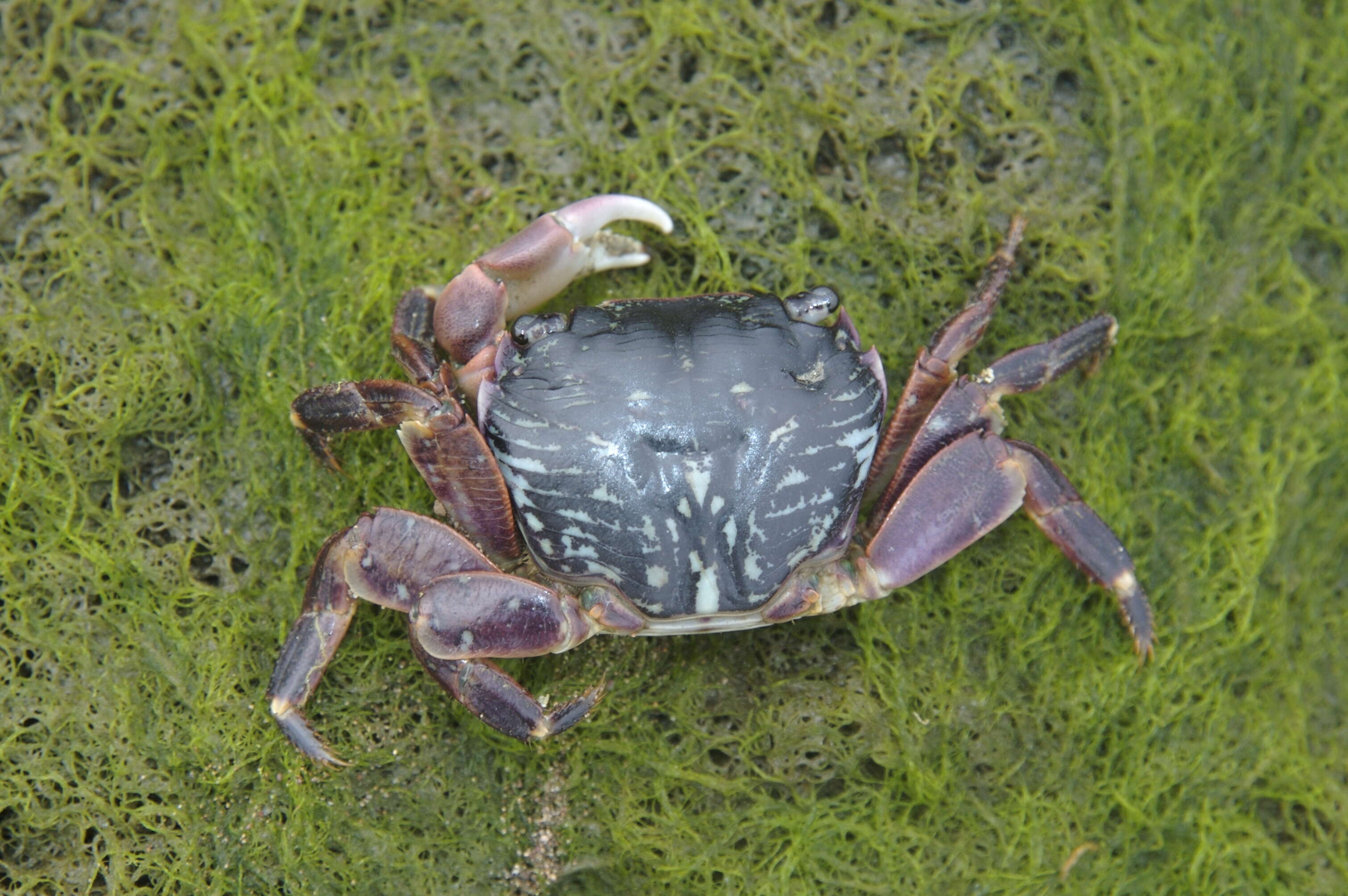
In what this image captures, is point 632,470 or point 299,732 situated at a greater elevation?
point 632,470

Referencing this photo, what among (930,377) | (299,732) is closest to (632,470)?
(930,377)

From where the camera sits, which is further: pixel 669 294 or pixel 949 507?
pixel 669 294

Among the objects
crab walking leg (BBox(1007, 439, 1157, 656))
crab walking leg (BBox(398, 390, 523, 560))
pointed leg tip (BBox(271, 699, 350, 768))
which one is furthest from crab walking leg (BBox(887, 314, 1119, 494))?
pointed leg tip (BBox(271, 699, 350, 768))

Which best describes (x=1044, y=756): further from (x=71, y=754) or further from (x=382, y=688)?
(x=71, y=754)

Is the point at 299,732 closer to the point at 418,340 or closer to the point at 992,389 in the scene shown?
the point at 418,340

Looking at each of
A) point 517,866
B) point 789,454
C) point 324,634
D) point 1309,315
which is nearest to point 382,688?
point 324,634

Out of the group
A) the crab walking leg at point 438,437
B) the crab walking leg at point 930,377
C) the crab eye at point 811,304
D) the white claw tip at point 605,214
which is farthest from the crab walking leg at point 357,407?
the crab walking leg at point 930,377

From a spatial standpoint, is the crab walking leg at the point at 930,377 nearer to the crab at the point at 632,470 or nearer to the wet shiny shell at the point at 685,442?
the crab at the point at 632,470

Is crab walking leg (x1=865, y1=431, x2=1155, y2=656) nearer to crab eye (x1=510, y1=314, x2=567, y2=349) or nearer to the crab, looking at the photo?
the crab
